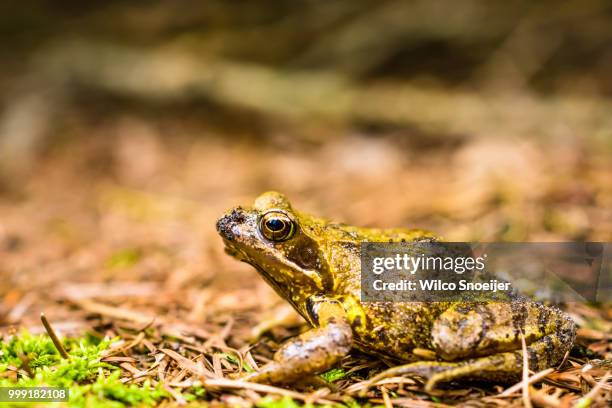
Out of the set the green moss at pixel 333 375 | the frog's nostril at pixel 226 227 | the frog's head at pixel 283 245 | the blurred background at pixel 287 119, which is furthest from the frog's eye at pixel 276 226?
the blurred background at pixel 287 119

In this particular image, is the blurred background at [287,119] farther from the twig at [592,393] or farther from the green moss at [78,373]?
the twig at [592,393]

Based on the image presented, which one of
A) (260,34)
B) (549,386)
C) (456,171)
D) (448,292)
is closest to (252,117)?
(260,34)

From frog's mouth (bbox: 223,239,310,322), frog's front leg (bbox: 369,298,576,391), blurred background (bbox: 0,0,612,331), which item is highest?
blurred background (bbox: 0,0,612,331)

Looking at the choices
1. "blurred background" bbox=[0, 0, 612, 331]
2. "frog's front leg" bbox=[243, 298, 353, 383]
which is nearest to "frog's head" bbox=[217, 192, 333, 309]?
"frog's front leg" bbox=[243, 298, 353, 383]

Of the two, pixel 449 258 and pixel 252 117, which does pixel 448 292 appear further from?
pixel 252 117

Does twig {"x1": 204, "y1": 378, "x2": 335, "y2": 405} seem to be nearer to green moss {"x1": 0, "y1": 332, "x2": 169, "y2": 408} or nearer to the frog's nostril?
green moss {"x1": 0, "y1": 332, "x2": 169, "y2": 408}
